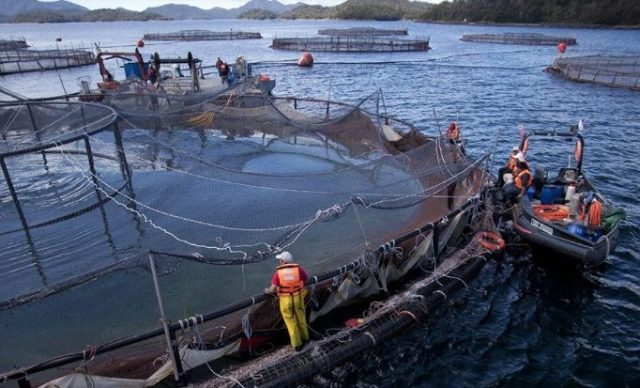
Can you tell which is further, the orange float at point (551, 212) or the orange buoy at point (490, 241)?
the orange float at point (551, 212)

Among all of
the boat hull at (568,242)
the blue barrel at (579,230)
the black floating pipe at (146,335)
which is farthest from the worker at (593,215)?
the black floating pipe at (146,335)

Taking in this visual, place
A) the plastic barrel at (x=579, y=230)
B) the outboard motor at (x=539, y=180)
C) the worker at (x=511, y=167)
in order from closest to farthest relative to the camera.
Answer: the plastic barrel at (x=579, y=230), the worker at (x=511, y=167), the outboard motor at (x=539, y=180)

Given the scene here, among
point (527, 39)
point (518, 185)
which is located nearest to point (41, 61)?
point (518, 185)

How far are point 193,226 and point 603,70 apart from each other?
46.9 m

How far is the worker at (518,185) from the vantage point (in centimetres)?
1402

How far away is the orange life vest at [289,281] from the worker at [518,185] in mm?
8988

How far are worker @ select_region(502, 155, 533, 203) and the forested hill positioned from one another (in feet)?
410

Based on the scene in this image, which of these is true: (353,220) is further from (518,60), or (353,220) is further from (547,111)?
(518,60)

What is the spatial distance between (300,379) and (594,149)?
23.8 m

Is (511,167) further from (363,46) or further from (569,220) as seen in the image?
(363,46)

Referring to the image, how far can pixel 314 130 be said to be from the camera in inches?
811

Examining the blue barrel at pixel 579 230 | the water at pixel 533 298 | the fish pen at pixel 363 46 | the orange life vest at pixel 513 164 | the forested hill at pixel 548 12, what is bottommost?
the water at pixel 533 298

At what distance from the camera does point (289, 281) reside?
815cm

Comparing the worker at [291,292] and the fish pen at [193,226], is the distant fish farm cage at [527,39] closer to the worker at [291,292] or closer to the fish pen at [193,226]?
the fish pen at [193,226]
